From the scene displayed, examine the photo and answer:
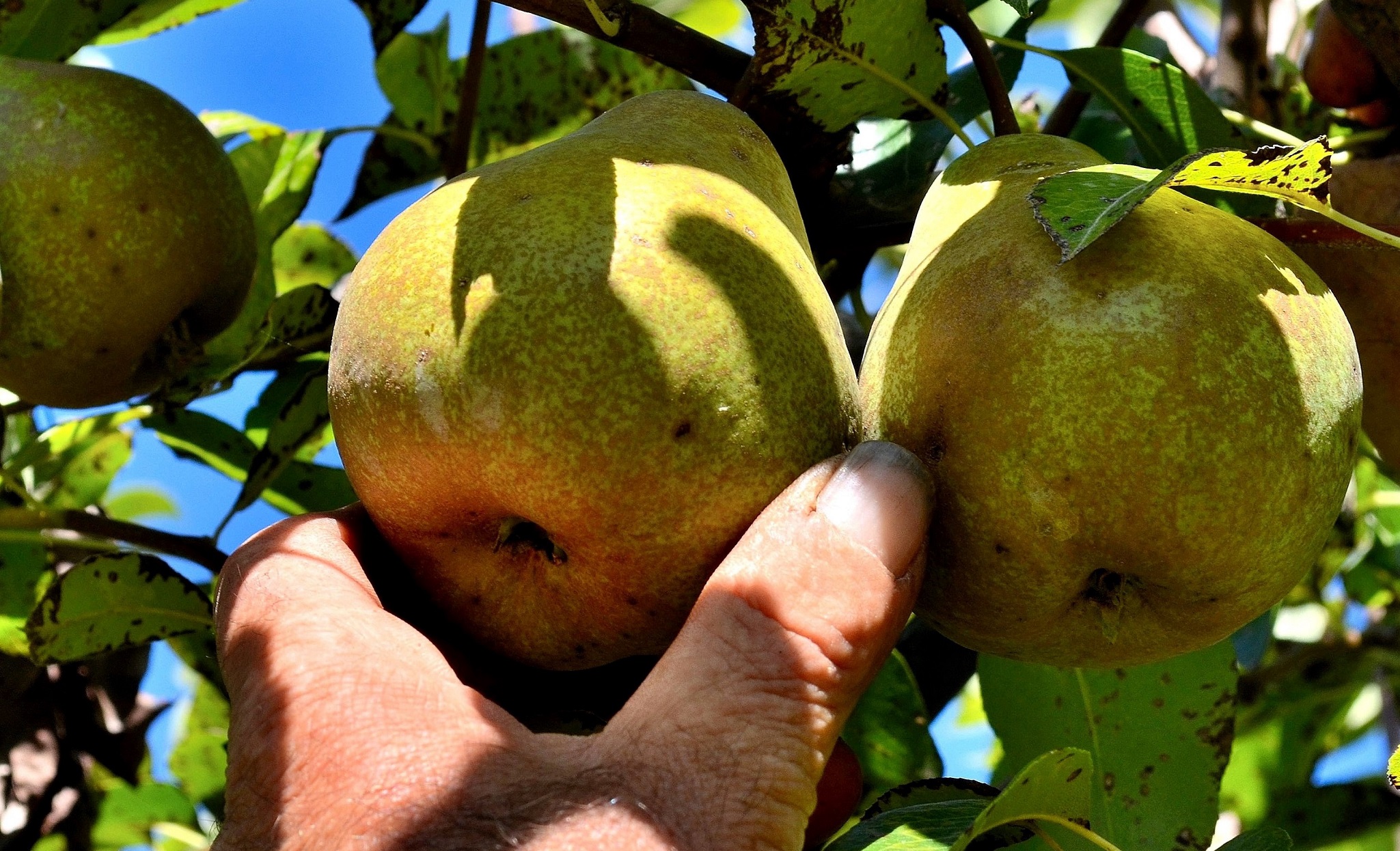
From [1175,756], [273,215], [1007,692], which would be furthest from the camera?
[273,215]

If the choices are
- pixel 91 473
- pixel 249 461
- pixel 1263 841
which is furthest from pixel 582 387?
pixel 91 473

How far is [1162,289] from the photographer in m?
1.03

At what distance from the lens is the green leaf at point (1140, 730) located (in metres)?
1.56

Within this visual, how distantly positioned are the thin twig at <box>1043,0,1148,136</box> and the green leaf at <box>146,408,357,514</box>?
1.30 metres

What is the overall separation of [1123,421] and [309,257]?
67.3 inches

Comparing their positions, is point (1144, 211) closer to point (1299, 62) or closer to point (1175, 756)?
point (1175, 756)

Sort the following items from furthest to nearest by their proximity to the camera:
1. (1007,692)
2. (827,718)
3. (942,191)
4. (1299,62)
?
(1299,62) → (1007,692) → (942,191) → (827,718)

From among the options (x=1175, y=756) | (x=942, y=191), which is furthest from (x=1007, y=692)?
(x=942, y=191)

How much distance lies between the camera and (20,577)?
195cm

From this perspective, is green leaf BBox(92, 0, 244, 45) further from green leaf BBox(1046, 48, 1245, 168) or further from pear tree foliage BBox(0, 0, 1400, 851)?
green leaf BBox(1046, 48, 1245, 168)

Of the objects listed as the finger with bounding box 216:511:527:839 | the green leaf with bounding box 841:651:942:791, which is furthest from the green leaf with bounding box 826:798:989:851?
the green leaf with bounding box 841:651:942:791

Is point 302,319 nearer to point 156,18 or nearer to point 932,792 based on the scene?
Result: point 156,18

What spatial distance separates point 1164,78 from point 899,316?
70 centimetres

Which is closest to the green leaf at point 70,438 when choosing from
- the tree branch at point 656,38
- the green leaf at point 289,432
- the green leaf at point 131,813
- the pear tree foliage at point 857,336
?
the pear tree foliage at point 857,336
